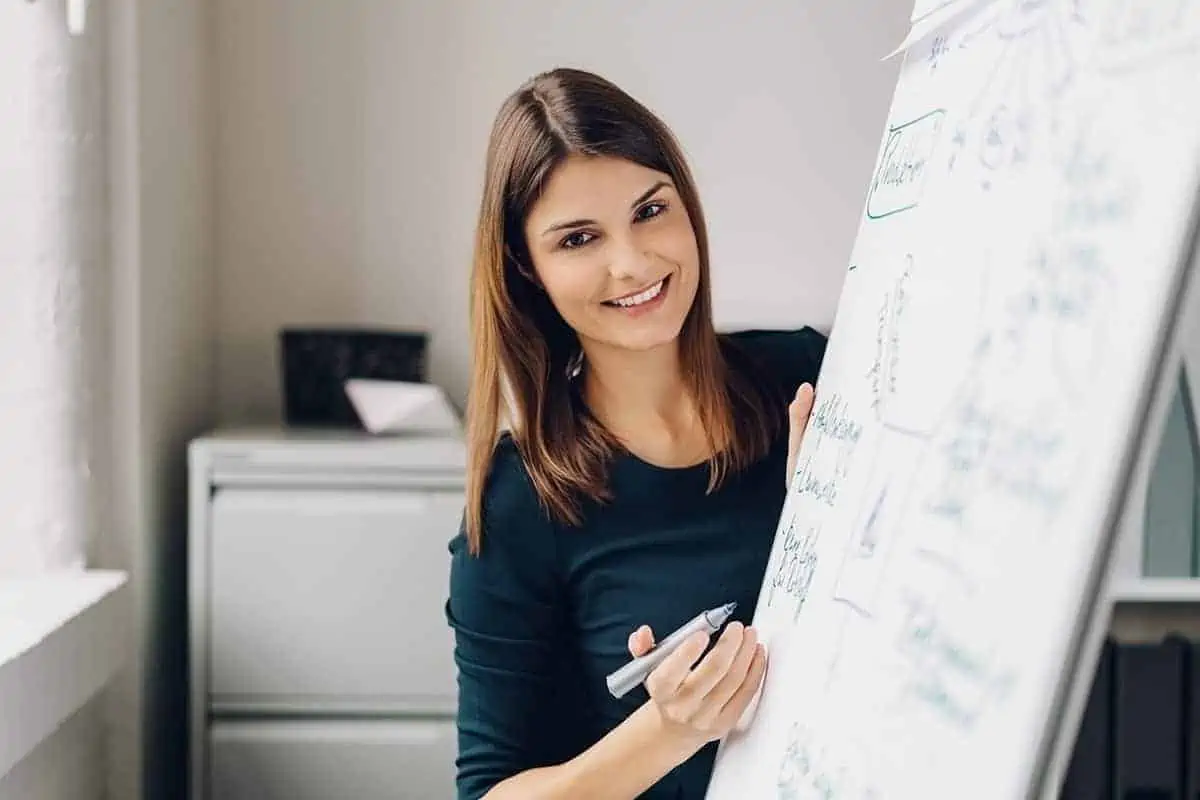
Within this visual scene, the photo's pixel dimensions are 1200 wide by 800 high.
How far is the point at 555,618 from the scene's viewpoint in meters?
1.17

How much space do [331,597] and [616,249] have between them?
33.6 inches

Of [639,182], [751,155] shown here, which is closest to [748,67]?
[751,155]

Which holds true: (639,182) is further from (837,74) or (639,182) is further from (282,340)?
(837,74)

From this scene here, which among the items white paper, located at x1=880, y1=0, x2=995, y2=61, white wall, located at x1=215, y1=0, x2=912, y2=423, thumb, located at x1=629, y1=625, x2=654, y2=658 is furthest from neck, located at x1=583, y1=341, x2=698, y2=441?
white wall, located at x1=215, y1=0, x2=912, y2=423

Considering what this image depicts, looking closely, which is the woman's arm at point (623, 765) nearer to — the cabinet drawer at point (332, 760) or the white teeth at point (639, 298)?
the white teeth at point (639, 298)

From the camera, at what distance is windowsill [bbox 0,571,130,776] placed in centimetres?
125

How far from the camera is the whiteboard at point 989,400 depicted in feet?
1.75

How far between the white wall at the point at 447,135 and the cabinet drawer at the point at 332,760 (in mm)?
593

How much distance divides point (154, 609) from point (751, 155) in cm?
123

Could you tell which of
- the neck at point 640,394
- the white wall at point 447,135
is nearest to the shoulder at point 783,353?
the neck at point 640,394

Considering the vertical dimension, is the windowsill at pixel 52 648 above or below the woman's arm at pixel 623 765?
A: below

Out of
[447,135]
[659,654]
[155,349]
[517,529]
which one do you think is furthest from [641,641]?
[447,135]

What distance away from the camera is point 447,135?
2020mm

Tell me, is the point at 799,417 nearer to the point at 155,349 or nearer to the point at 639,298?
the point at 639,298
